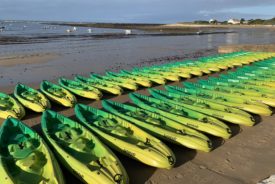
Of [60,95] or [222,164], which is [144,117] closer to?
[222,164]

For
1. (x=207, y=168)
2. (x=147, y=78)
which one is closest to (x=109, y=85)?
(x=147, y=78)

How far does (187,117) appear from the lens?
8.62 m

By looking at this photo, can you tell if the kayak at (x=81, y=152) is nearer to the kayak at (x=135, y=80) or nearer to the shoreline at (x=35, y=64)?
the kayak at (x=135, y=80)

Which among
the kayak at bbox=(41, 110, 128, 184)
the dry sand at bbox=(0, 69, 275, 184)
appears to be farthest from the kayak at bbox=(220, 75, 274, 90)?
the kayak at bbox=(41, 110, 128, 184)

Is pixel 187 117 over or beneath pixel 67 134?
over

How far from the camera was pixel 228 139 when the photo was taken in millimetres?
8148

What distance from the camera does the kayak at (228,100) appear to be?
9578 millimetres

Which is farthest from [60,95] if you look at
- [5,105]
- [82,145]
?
[82,145]

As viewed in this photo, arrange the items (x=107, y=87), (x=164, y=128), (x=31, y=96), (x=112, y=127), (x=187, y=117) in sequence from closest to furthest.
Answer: (x=164, y=128)
(x=112, y=127)
(x=187, y=117)
(x=31, y=96)
(x=107, y=87)

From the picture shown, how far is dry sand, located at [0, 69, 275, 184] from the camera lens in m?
6.31

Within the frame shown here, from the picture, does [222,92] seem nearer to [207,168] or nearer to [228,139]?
[228,139]

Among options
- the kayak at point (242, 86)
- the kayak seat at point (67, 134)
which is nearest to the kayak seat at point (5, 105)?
the kayak seat at point (67, 134)

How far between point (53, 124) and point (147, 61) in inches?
597

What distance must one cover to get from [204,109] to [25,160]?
536 cm
